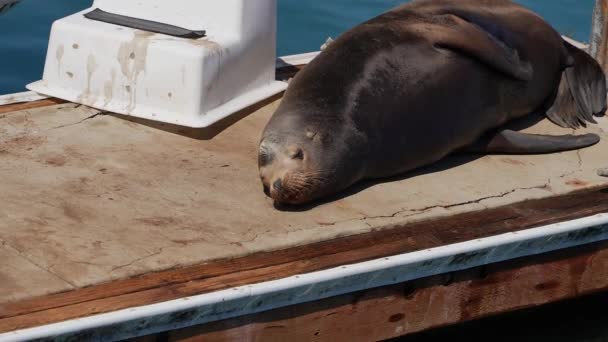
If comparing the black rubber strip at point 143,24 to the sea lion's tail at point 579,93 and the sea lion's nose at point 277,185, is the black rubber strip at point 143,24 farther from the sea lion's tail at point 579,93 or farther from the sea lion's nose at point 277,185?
the sea lion's tail at point 579,93

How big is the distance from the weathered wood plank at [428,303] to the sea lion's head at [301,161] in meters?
0.62

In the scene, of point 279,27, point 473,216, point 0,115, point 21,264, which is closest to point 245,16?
point 0,115

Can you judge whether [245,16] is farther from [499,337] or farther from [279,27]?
[279,27]

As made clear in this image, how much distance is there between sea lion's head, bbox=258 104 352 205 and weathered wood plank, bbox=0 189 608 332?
342 mm

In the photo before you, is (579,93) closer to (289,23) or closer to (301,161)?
(301,161)

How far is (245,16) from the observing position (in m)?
6.04

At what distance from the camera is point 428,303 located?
15.7 feet

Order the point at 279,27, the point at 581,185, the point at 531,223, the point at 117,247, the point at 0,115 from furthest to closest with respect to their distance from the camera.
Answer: the point at 279,27
the point at 0,115
the point at 581,185
the point at 531,223
the point at 117,247

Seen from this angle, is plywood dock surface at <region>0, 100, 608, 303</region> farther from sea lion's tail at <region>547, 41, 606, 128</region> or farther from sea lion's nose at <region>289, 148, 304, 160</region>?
sea lion's tail at <region>547, 41, 606, 128</region>

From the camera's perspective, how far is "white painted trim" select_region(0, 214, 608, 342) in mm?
3986

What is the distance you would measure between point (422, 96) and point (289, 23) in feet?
22.7

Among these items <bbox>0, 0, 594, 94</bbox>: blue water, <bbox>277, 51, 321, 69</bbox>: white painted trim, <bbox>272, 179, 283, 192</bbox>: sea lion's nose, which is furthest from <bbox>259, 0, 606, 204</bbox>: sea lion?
<bbox>0, 0, 594, 94</bbox>: blue water

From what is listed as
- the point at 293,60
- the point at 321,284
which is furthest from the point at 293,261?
the point at 293,60

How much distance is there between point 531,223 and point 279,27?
7.46 m
